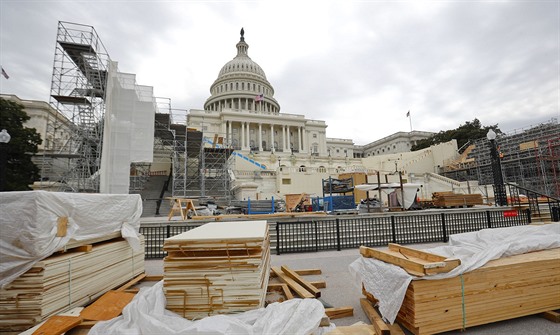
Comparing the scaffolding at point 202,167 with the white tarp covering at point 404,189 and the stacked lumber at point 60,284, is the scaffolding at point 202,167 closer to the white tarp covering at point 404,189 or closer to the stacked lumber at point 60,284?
the white tarp covering at point 404,189

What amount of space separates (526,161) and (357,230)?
33.5 metres

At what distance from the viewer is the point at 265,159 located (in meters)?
42.6

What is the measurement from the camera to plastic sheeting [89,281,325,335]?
8.55 feet

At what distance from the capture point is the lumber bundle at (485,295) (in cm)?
310

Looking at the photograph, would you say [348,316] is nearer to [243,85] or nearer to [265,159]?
[265,159]

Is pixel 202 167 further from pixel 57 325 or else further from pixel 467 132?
pixel 467 132

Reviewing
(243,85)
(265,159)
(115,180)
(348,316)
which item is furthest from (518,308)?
(243,85)

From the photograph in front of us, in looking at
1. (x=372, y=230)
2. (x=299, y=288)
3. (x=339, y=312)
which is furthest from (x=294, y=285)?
(x=372, y=230)

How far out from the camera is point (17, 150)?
915 inches

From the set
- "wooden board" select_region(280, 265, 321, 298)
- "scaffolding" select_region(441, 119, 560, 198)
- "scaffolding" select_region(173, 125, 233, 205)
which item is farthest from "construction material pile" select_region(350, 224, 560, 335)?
"scaffolding" select_region(441, 119, 560, 198)

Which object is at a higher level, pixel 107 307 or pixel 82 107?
pixel 82 107

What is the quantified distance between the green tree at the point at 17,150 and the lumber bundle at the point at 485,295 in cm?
3007

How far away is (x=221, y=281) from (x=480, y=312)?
3328 millimetres

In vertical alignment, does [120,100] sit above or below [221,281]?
above
